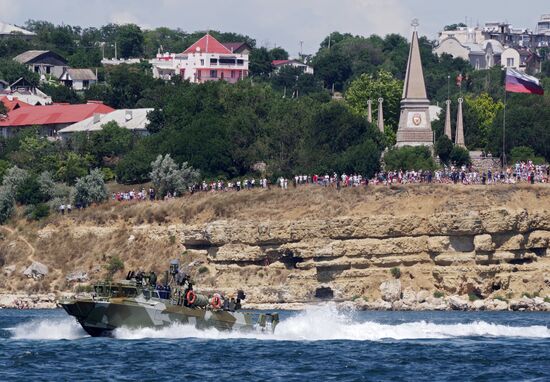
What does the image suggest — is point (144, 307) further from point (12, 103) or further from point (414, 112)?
point (12, 103)

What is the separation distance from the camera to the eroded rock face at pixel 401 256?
373ft

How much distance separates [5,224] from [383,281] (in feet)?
113

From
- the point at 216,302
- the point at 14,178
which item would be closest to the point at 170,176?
the point at 14,178

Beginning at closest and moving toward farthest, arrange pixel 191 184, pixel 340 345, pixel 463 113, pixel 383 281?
pixel 340 345, pixel 383 281, pixel 191 184, pixel 463 113

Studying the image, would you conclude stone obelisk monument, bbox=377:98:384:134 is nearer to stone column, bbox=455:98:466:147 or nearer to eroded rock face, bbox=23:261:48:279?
stone column, bbox=455:98:466:147

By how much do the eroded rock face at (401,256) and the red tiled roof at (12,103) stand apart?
65.5m

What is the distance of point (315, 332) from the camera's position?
77.6 m

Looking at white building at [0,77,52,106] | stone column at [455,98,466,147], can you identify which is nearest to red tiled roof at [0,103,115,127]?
white building at [0,77,52,106]

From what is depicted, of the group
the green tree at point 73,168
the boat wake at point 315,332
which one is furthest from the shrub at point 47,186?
the boat wake at point 315,332

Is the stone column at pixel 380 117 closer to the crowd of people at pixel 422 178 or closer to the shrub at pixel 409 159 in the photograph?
the shrub at pixel 409 159

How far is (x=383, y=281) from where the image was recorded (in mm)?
114438

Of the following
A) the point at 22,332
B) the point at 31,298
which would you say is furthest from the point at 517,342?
the point at 31,298

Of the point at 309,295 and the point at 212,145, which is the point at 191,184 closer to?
the point at 212,145

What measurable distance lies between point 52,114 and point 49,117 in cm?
119
